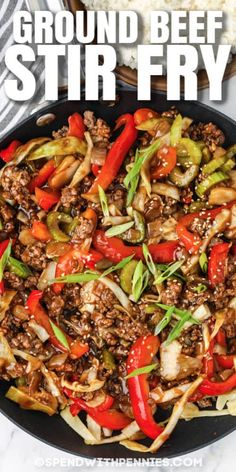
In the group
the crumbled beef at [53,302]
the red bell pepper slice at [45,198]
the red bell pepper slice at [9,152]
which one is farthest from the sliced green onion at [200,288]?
the red bell pepper slice at [9,152]

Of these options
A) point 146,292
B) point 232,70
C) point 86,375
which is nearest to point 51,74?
point 232,70

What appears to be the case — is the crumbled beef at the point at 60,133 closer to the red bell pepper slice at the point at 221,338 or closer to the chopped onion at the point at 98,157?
the chopped onion at the point at 98,157

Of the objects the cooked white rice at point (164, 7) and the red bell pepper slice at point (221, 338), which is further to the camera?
the cooked white rice at point (164, 7)

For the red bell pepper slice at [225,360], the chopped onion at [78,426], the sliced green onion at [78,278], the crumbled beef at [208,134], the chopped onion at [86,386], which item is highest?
the crumbled beef at [208,134]

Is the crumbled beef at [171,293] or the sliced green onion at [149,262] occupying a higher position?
the sliced green onion at [149,262]

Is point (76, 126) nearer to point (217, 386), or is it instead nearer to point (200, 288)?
point (200, 288)

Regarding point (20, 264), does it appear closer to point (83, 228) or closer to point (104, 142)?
point (83, 228)
